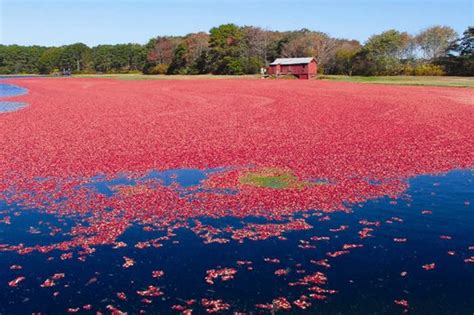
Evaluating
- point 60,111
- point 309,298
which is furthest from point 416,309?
point 60,111

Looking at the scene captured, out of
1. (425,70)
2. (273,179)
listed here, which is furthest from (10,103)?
(425,70)

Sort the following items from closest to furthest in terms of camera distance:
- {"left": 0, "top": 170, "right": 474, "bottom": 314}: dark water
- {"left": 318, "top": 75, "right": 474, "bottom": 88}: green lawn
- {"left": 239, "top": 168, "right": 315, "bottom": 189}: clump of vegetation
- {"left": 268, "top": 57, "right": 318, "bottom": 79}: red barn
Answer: {"left": 0, "top": 170, "right": 474, "bottom": 314}: dark water < {"left": 239, "top": 168, "right": 315, "bottom": 189}: clump of vegetation < {"left": 318, "top": 75, "right": 474, "bottom": 88}: green lawn < {"left": 268, "top": 57, "right": 318, "bottom": 79}: red barn

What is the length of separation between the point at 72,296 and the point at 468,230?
9889mm

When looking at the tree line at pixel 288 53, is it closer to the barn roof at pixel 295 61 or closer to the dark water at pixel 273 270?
the barn roof at pixel 295 61

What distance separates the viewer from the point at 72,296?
363 inches

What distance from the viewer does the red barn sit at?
10360 centimetres

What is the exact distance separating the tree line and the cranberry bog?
267 ft

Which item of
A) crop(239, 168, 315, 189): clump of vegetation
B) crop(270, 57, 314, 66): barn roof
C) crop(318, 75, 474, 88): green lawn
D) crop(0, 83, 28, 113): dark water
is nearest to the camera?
crop(239, 168, 315, 189): clump of vegetation

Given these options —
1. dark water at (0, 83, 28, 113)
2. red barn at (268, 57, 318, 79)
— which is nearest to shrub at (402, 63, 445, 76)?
red barn at (268, 57, 318, 79)

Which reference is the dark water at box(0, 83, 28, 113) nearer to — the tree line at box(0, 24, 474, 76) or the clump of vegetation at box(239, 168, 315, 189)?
the clump of vegetation at box(239, 168, 315, 189)

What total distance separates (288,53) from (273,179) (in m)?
113

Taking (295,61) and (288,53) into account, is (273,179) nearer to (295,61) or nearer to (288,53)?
(295,61)

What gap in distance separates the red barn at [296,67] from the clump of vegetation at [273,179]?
87.9 m

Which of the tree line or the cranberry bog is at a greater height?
the tree line
